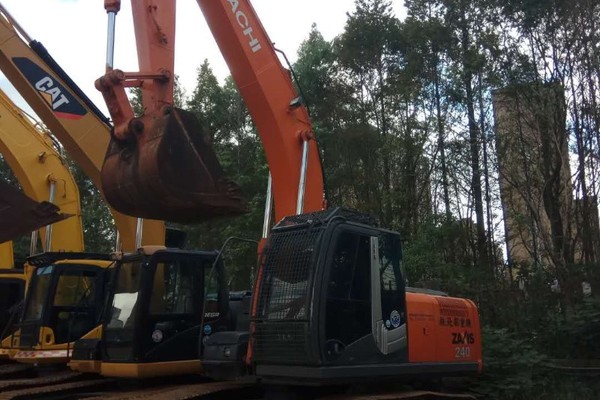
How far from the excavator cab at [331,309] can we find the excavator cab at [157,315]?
54.0 inches

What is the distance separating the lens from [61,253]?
10.1 m

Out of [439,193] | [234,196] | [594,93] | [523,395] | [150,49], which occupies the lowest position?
[523,395]

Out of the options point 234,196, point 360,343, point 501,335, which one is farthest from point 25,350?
point 501,335

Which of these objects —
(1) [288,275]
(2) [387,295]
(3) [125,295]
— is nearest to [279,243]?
(1) [288,275]

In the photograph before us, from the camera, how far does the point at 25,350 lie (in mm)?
9602

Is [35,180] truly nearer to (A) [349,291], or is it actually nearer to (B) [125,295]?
(B) [125,295]

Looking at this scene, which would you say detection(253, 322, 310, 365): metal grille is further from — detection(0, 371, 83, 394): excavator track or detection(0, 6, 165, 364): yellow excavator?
detection(0, 371, 83, 394): excavator track

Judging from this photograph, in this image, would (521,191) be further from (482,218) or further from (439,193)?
(439,193)

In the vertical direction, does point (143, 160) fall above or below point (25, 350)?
above

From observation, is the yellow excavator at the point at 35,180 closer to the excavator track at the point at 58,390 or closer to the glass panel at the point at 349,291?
the excavator track at the point at 58,390

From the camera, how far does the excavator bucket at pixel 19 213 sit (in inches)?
343

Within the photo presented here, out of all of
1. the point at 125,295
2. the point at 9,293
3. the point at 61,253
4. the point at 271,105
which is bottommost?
the point at 125,295

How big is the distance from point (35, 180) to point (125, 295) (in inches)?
210

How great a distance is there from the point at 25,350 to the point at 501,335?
7.13 meters
